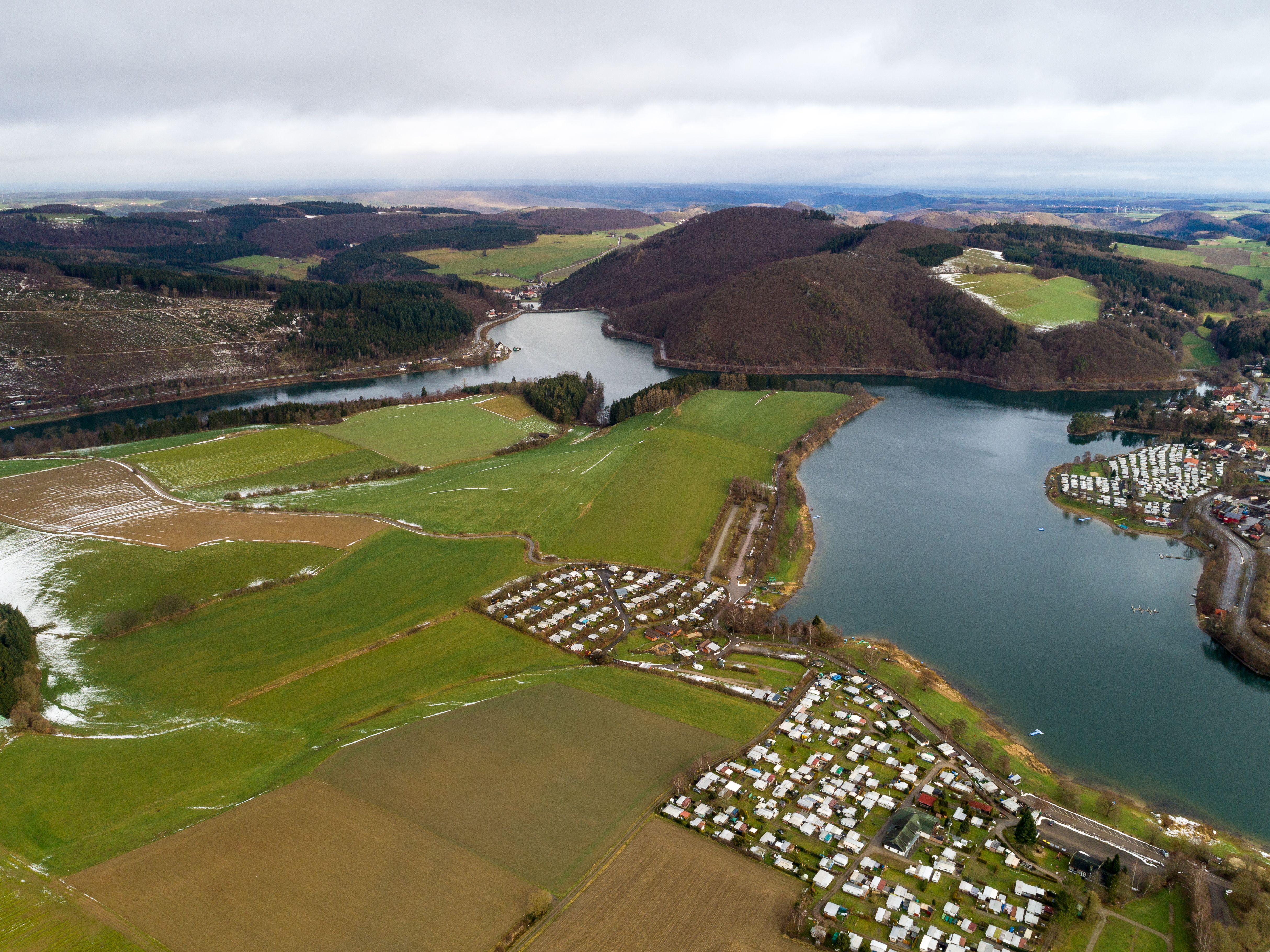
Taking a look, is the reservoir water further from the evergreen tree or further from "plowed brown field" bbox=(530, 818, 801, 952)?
"plowed brown field" bbox=(530, 818, 801, 952)

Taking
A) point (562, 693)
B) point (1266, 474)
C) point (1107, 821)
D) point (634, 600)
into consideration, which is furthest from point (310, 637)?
point (1266, 474)

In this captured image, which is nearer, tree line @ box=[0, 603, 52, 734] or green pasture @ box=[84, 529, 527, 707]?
tree line @ box=[0, 603, 52, 734]

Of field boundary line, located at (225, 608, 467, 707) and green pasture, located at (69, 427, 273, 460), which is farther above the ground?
green pasture, located at (69, 427, 273, 460)

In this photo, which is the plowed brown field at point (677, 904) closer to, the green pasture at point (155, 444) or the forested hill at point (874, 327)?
the green pasture at point (155, 444)

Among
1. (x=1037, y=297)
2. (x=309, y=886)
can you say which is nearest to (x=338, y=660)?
(x=309, y=886)

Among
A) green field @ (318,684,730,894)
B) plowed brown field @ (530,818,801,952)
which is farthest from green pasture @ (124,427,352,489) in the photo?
plowed brown field @ (530,818,801,952)

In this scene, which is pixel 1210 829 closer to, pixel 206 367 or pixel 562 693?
pixel 562 693
